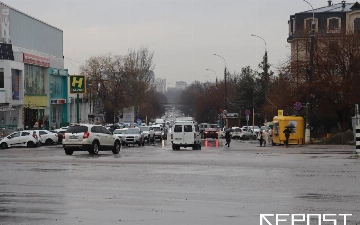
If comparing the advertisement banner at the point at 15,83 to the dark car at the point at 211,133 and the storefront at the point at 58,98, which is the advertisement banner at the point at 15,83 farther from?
the dark car at the point at 211,133

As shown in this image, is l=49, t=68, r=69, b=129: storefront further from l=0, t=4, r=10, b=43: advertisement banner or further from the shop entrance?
l=0, t=4, r=10, b=43: advertisement banner

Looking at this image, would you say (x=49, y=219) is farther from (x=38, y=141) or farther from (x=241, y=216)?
(x=38, y=141)

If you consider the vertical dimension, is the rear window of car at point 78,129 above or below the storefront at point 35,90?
below

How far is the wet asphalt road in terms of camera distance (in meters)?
13.0

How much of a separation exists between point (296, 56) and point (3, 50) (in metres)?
31.3

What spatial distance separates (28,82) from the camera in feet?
277

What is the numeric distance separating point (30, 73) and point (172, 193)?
71411 mm

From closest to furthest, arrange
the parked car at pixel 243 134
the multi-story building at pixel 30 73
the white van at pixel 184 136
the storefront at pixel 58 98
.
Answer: the white van at pixel 184 136, the multi-story building at pixel 30 73, the parked car at pixel 243 134, the storefront at pixel 58 98

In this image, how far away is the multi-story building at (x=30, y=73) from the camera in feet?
246

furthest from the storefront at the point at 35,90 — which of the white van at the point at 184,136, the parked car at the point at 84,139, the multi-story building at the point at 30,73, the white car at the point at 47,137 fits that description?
the parked car at the point at 84,139

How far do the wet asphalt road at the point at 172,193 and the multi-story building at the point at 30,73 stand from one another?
1985 inches
